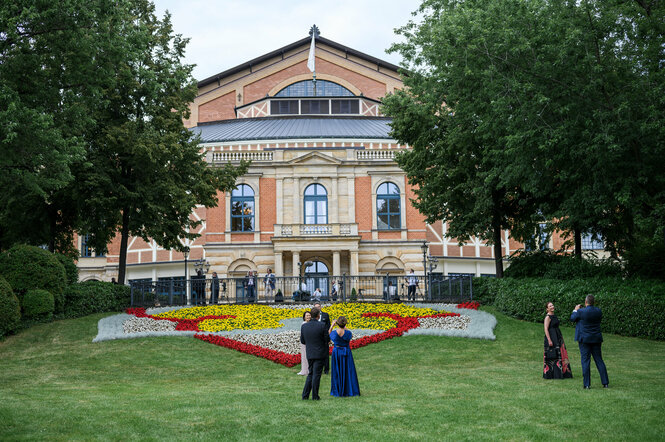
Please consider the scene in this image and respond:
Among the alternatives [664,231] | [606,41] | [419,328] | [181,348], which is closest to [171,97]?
[181,348]

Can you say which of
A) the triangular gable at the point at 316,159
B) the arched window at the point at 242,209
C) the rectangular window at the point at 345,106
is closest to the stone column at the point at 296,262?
the arched window at the point at 242,209

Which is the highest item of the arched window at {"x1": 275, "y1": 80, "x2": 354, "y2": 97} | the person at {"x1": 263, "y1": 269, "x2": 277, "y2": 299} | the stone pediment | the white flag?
the white flag

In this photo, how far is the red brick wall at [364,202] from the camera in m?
42.8

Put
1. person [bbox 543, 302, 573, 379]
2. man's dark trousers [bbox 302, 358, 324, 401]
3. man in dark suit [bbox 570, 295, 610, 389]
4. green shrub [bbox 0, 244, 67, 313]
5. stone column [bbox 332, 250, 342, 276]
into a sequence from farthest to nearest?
stone column [bbox 332, 250, 342, 276] < green shrub [bbox 0, 244, 67, 313] < person [bbox 543, 302, 573, 379] < man in dark suit [bbox 570, 295, 610, 389] < man's dark trousers [bbox 302, 358, 324, 401]

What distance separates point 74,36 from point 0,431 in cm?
1194

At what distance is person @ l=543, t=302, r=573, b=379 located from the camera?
13.0 metres

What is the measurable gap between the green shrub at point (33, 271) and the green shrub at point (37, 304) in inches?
11.5

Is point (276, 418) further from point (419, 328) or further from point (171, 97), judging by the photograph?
point (171, 97)

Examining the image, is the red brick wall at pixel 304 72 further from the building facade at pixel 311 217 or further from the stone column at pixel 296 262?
the stone column at pixel 296 262

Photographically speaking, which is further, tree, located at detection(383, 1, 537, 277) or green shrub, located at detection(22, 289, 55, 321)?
green shrub, located at detection(22, 289, 55, 321)

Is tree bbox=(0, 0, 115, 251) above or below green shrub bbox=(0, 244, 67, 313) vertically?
above

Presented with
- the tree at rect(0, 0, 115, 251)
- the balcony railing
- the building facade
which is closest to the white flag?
the building facade

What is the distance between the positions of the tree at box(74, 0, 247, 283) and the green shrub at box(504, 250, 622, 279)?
14106 millimetres

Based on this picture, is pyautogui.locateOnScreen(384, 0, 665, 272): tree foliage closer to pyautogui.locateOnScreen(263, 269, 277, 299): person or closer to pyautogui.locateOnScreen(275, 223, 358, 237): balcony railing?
pyautogui.locateOnScreen(263, 269, 277, 299): person
